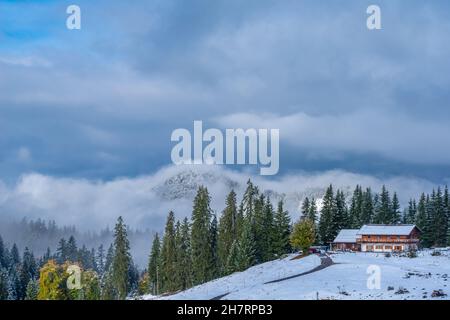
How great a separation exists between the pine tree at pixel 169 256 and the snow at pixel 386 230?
28972 mm

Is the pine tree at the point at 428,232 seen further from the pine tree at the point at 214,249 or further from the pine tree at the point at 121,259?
the pine tree at the point at 121,259

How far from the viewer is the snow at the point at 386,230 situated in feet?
272

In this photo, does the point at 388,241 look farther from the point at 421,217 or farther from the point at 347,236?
the point at 421,217

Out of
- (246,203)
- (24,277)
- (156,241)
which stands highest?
(246,203)

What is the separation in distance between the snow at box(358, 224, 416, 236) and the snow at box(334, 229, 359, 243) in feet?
4.65

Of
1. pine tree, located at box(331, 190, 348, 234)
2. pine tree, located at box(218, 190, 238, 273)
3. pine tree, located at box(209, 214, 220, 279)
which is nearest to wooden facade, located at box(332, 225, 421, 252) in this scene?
pine tree, located at box(331, 190, 348, 234)

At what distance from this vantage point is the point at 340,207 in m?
90.1

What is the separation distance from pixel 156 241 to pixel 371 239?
34974 mm

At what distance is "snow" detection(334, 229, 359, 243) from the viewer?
84.9 m

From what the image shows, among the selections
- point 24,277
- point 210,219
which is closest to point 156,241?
point 210,219

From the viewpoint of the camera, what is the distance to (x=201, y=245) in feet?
259

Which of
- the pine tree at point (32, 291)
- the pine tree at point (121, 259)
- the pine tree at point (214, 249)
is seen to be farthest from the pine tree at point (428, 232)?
the pine tree at point (32, 291)

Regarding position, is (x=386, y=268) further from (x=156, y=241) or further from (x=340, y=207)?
(x=156, y=241)
